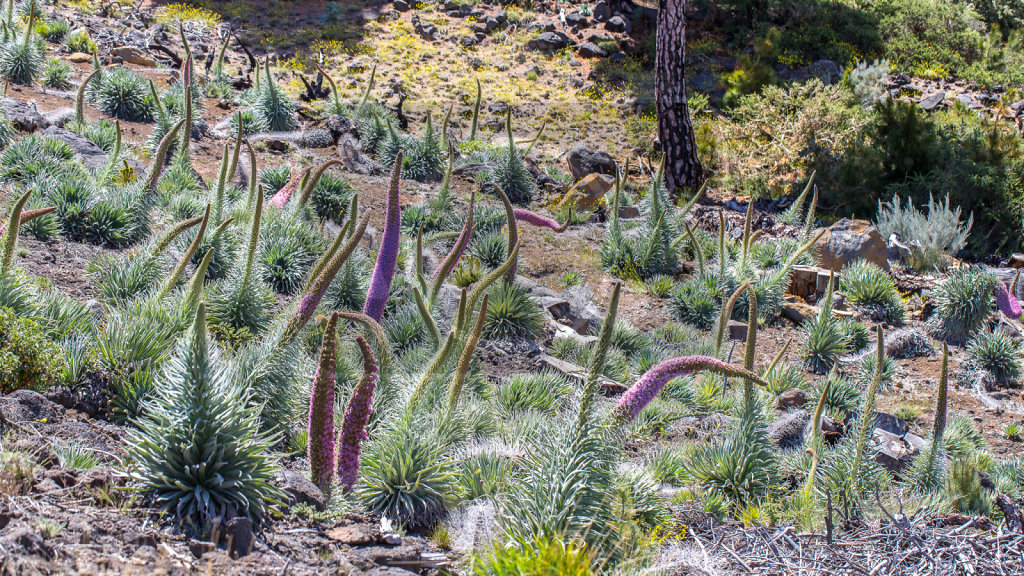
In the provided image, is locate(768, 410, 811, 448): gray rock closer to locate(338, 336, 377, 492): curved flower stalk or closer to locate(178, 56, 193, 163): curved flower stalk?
locate(338, 336, 377, 492): curved flower stalk

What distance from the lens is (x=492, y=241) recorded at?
26.1 feet

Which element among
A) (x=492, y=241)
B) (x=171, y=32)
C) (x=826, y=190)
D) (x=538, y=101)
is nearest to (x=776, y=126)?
(x=826, y=190)

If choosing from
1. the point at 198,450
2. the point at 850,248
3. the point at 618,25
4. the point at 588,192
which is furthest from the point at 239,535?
the point at 618,25

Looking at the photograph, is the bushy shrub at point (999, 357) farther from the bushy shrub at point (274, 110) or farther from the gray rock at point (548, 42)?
the gray rock at point (548, 42)

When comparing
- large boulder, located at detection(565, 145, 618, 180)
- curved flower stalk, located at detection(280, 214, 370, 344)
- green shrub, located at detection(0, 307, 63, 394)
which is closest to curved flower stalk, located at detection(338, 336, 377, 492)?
curved flower stalk, located at detection(280, 214, 370, 344)

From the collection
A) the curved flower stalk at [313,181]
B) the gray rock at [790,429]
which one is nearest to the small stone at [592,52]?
the curved flower stalk at [313,181]

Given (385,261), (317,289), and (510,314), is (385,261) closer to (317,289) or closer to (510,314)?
(317,289)

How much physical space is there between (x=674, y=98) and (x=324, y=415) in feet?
34.6

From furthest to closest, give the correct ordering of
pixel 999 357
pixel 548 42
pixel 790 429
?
pixel 548 42 < pixel 999 357 < pixel 790 429

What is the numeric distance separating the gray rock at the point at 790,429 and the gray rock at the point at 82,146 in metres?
6.93

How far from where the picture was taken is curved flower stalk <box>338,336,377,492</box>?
8.96 feet

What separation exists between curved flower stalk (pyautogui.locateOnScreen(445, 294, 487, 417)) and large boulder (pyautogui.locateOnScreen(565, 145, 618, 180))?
28.7 ft

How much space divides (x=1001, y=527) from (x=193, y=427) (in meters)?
3.42

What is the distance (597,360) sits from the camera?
2684 millimetres
